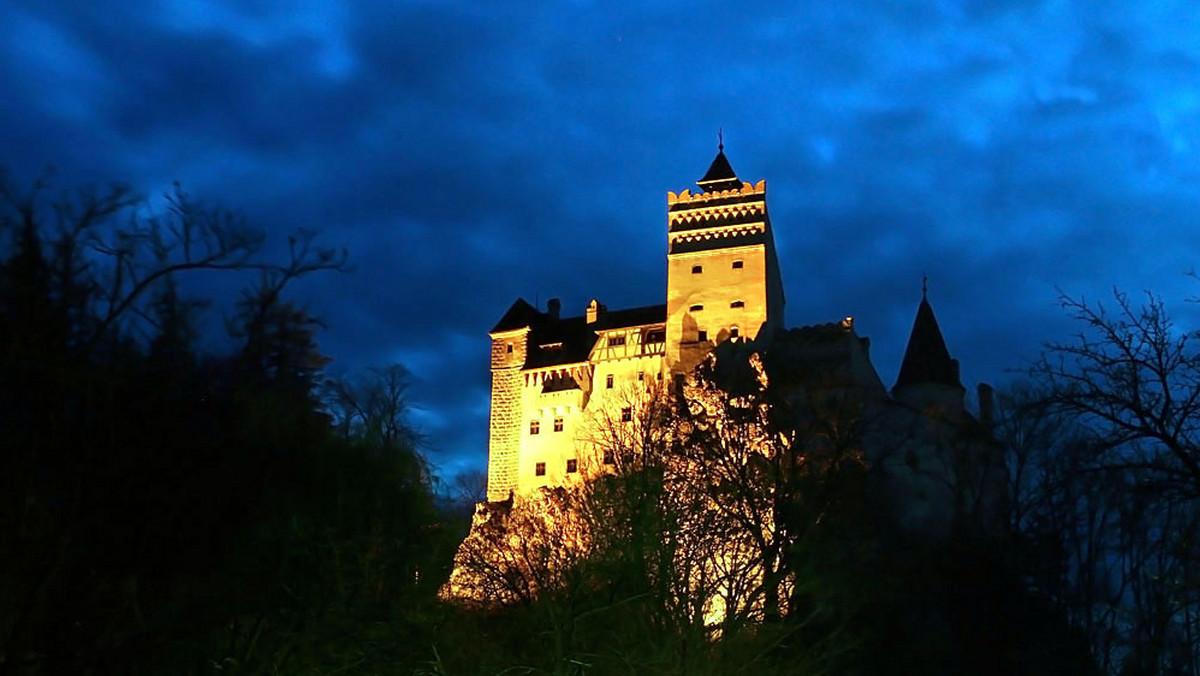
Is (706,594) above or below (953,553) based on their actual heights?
below

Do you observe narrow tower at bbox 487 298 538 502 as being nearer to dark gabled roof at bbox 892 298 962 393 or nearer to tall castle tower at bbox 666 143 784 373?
tall castle tower at bbox 666 143 784 373

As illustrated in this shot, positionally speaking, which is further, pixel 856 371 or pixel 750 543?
pixel 856 371

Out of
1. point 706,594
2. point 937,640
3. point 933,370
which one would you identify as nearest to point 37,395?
point 706,594

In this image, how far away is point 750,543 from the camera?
24266 mm

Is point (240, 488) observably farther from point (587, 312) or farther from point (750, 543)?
point (587, 312)

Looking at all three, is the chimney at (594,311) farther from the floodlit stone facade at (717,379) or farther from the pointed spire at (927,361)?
the pointed spire at (927,361)

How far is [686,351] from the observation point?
48.2 m

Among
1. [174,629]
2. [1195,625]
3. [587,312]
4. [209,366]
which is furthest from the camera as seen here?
[587,312]

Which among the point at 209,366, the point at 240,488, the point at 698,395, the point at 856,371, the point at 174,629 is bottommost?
the point at 174,629

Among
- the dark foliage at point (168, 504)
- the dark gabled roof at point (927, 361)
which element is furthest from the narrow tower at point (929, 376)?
the dark foliage at point (168, 504)

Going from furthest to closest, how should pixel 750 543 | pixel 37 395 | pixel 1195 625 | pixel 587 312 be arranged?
pixel 587 312 → pixel 1195 625 → pixel 750 543 → pixel 37 395

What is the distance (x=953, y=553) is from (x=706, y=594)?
24082 mm

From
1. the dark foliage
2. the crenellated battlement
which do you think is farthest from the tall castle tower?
the dark foliage

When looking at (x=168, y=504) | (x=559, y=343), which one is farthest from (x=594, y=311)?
(x=168, y=504)
